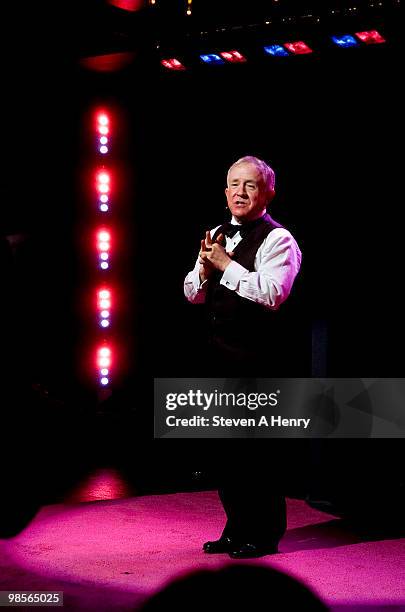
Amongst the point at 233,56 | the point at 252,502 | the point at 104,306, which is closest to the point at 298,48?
the point at 233,56

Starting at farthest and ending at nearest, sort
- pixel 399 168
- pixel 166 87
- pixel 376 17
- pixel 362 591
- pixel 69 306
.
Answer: pixel 69 306
pixel 166 87
pixel 399 168
pixel 376 17
pixel 362 591

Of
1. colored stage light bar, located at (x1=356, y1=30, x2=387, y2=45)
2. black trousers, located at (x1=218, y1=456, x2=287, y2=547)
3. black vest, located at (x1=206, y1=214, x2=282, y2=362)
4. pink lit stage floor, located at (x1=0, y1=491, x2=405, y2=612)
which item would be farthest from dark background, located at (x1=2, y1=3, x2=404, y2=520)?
pink lit stage floor, located at (x1=0, y1=491, x2=405, y2=612)

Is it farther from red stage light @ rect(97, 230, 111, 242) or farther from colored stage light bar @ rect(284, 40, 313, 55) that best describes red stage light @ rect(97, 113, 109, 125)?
colored stage light bar @ rect(284, 40, 313, 55)

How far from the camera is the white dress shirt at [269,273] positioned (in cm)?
296

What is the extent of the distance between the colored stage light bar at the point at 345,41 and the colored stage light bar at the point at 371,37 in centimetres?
4

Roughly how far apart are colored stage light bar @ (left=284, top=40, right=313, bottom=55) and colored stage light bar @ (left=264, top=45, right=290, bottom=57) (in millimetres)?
41

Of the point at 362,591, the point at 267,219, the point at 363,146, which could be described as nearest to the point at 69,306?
the point at 363,146

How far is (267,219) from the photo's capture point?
3.12m

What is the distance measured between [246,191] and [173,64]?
188 centimetres

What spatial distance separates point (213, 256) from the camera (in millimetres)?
3008

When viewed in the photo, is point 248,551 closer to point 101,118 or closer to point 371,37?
point 371,37

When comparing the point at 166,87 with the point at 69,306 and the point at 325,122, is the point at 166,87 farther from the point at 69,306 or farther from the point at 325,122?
the point at 69,306

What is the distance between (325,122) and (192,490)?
2065 mm

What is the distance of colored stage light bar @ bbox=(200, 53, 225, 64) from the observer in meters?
4.43
